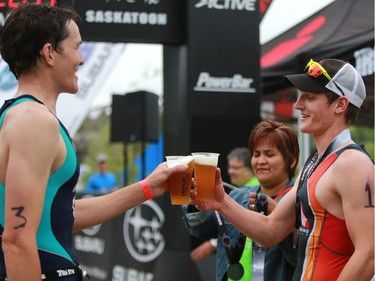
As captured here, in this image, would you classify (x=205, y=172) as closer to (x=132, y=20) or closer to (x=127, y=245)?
(x=132, y=20)

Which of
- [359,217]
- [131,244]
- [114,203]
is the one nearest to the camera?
[359,217]

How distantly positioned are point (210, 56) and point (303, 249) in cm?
394

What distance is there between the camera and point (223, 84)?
702cm

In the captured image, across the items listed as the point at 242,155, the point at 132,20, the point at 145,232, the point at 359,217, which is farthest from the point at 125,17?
the point at 359,217

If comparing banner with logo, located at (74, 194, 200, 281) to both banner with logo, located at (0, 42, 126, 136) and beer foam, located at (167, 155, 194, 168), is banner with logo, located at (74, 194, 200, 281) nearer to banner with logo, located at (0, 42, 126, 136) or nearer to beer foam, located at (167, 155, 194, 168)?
banner with logo, located at (0, 42, 126, 136)

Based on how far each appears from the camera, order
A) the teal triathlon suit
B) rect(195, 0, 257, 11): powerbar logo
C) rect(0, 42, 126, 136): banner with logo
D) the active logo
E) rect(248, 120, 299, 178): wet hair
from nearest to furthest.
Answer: the teal triathlon suit < rect(248, 120, 299, 178): wet hair < rect(195, 0, 257, 11): powerbar logo < the active logo < rect(0, 42, 126, 136): banner with logo

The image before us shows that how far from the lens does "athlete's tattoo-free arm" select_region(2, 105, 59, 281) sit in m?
2.47

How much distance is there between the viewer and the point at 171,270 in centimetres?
720

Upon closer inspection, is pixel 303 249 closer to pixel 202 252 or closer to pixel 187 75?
pixel 202 252

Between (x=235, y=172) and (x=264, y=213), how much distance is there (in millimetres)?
2701

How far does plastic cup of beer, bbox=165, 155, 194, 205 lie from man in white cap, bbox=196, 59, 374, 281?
31 centimetres

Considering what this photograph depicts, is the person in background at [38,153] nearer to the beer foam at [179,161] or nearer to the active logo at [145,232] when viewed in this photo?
the beer foam at [179,161]

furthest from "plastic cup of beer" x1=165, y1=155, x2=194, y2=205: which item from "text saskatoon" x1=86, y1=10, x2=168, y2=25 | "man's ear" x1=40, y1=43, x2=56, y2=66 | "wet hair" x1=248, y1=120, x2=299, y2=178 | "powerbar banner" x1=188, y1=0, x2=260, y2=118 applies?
"powerbar banner" x1=188, y1=0, x2=260, y2=118

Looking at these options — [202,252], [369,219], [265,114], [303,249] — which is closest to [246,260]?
[303,249]
